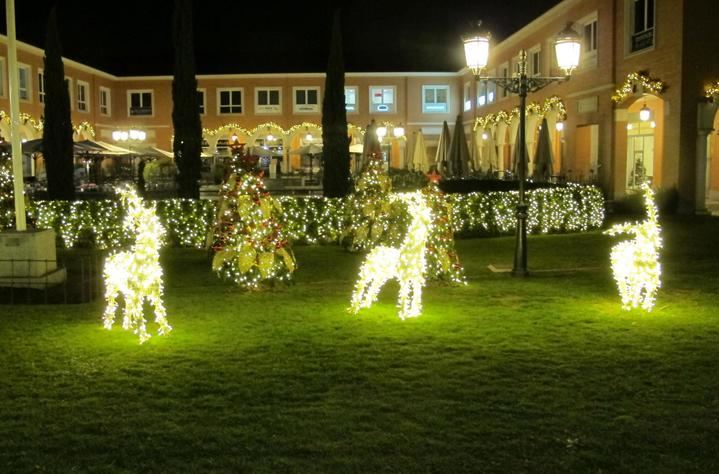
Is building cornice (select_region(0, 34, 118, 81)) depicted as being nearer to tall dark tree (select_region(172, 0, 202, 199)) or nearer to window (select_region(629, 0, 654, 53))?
tall dark tree (select_region(172, 0, 202, 199))

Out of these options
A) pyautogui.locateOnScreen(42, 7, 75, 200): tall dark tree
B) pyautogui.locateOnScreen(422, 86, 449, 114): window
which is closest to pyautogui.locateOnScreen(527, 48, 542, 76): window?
pyautogui.locateOnScreen(422, 86, 449, 114): window

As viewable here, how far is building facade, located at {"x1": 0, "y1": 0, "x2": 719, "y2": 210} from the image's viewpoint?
67.8ft

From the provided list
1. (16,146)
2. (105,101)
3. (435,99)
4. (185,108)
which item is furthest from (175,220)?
(435,99)

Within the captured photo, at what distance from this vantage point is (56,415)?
584 centimetres

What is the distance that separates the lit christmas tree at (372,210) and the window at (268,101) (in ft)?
104

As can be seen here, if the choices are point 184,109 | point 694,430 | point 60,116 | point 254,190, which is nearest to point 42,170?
point 60,116

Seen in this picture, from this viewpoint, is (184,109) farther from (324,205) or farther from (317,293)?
(317,293)

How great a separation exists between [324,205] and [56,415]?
38.5 ft

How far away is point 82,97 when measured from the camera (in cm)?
4131

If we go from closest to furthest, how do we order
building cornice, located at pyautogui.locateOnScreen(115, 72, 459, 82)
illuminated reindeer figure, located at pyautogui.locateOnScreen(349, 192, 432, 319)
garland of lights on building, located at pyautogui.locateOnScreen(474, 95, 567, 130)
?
illuminated reindeer figure, located at pyautogui.locateOnScreen(349, 192, 432, 319) < garland of lights on building, located at pyautogui.locateOnScreen(474, 95, 567, 130) < building cornice, located at pyautogui.locateOnScreen(115, 72, 459, 82)

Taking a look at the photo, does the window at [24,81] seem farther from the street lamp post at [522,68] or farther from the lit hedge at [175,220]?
the street lamp post at [522,68]

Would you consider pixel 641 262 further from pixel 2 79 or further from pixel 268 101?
pixel 268 101

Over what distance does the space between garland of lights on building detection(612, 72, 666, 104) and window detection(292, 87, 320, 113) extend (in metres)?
25.3

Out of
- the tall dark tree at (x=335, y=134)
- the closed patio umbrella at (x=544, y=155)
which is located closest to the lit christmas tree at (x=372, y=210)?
the tall dark tree at (x=335, y=134)
